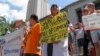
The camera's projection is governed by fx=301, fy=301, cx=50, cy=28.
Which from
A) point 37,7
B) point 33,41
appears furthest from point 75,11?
point 33,41

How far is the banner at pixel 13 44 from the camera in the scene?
8.80 metres

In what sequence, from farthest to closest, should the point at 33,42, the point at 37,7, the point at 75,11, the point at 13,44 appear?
1. the point at 37,7
2. the point at 75,11
3. the point at 13,44
4. the point at 33,42

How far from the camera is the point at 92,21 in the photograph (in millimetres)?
7027

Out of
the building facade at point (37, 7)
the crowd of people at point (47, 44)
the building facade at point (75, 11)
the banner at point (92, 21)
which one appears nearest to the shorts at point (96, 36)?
the crowd of people at point (47, 44)

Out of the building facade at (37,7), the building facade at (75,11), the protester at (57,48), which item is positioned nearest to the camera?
the protester at (57,48)

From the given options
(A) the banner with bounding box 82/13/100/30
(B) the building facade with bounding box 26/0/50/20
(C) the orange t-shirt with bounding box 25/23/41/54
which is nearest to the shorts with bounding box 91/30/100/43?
(A) the banner with bounding box 82/13/100/30

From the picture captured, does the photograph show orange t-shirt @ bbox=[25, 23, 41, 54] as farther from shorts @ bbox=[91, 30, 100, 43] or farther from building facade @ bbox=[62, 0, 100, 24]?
building facade @ bbox=[62, 0, 100, 24]

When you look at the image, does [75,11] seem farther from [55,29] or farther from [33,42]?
[33,42]

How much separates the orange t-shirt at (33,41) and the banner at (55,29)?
1.51 feet

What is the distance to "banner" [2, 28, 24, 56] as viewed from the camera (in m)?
8.80

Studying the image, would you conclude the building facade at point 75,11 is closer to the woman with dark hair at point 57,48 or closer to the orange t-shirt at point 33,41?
the woman with dark hair at point 57,48

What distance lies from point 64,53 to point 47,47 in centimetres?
57

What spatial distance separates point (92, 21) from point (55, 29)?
3.07 feet

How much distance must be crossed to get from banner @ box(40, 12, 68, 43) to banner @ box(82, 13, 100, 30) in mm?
480
